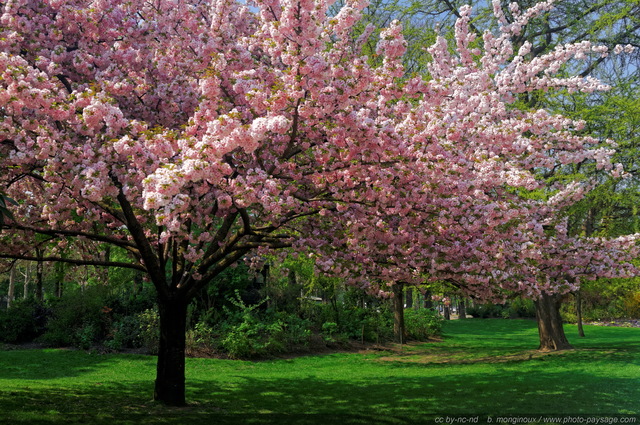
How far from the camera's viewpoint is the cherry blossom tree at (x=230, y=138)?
20.3 ft

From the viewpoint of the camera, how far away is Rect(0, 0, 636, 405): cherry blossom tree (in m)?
6.20

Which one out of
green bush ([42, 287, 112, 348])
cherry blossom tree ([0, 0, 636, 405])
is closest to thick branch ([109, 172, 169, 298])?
cherry blossom tree ([0, 0, 636, 405])

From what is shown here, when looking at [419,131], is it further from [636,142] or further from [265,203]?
[636,142]

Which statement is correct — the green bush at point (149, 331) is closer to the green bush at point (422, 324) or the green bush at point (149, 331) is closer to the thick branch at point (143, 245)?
the thick branch at point (143, 245)

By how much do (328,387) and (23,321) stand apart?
13210mm

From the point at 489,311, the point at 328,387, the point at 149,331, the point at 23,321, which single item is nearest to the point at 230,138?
the point at 328,387

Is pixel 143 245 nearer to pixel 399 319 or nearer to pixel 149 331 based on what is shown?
pixel 149 331

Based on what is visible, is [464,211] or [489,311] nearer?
[464,211]

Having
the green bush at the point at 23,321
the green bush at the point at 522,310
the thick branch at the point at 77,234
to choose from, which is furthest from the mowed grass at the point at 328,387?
the green bush at the point at 522,310

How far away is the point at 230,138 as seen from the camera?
5625 mm

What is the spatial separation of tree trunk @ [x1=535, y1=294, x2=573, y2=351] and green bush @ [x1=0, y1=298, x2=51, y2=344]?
19426 millimetres

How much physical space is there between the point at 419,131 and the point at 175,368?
20.2 feet

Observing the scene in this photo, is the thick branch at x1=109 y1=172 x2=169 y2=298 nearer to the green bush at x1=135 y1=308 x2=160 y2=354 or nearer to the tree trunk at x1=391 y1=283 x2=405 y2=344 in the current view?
the green bush at x1=135 y1=308 x2=160 y2=354

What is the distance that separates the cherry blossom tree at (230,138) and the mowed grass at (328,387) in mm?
1554
